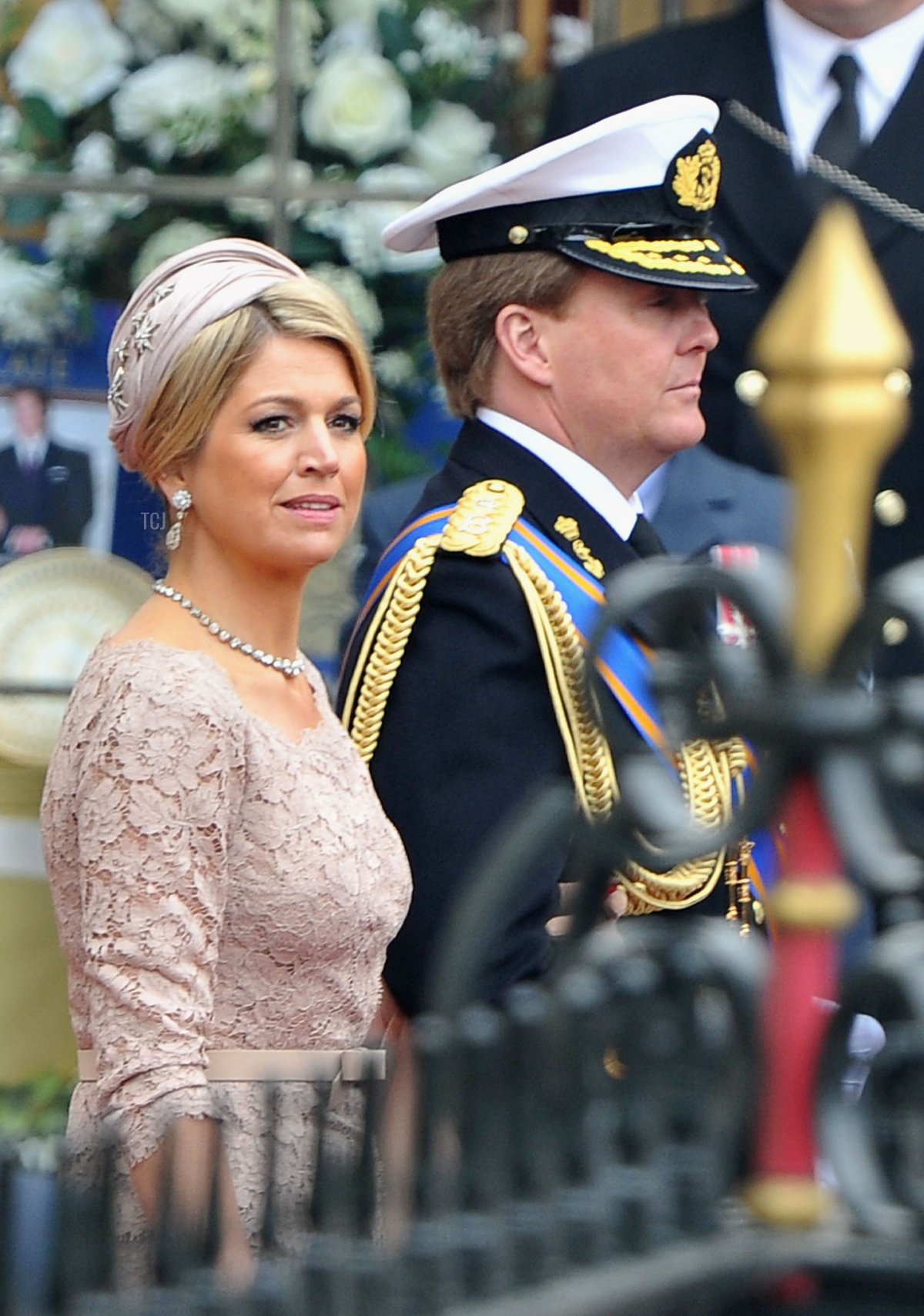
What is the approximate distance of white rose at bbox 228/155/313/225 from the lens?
4.12 m

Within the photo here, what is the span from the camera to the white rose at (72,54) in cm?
406

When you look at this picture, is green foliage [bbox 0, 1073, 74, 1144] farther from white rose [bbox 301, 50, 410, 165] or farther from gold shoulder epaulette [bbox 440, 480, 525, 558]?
white rose [bbox 301, 50, 410, 165]

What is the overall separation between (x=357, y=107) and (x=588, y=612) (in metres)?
1.64

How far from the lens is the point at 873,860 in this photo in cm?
109

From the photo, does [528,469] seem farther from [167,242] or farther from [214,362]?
[167,242]

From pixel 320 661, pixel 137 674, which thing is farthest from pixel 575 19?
pixel 137 674

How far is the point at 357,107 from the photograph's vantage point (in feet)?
13.4

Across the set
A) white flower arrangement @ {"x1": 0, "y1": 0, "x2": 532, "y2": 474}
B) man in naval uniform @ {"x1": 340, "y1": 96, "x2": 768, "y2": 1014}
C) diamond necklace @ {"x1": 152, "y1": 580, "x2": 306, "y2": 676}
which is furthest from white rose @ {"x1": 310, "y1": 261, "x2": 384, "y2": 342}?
diamond necklace @ {"x1": 152, "y1": 580, "x2": 306, "y2": 676}

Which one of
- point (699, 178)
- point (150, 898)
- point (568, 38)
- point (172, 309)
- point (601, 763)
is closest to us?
point (150, 898)

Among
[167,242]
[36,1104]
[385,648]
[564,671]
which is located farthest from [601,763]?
[167,242]

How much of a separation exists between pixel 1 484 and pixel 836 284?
3116mm

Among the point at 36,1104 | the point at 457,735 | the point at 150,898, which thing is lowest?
the point at 36,1104

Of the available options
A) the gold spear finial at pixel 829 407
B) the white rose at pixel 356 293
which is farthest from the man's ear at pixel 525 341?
the gold spear finial at pixel 829 407

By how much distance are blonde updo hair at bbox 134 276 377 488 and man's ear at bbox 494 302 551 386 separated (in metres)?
0.41
